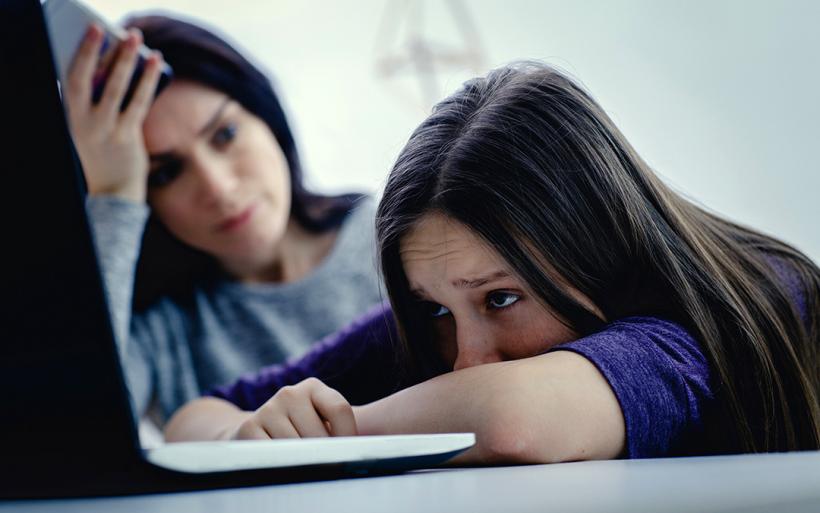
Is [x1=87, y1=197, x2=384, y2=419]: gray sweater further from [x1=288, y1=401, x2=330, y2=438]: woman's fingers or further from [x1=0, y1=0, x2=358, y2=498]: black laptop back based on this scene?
[x1=0, y1=0, x2=358, y2=498]: black laptop back

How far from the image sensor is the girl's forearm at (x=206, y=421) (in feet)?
1.95

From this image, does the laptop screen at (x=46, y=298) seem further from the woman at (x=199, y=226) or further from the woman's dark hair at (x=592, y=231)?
the woman at (x=199, y=226)

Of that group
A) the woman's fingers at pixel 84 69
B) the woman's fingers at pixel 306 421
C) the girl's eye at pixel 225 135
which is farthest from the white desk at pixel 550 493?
the girl's eye at pixel 225 135

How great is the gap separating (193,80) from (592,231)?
2.50 feet

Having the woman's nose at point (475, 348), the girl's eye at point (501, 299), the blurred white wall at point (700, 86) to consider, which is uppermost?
the blurred white wall at point (700, 86)

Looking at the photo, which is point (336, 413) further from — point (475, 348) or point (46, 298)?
point (46, 298)

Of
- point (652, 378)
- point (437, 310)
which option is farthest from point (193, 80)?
point (652, 378)

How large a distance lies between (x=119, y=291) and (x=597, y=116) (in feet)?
2.39

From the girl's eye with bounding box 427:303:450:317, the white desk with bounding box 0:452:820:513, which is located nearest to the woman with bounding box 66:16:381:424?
the girl's eye with bounding box 427:303:450:317

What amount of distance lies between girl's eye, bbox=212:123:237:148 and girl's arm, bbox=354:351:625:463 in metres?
0.73

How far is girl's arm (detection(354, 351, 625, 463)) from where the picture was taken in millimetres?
334

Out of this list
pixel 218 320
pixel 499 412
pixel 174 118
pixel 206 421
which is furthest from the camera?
pixel 218 320

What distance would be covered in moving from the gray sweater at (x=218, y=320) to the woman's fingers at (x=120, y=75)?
0.43ft

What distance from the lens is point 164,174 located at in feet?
3.44
